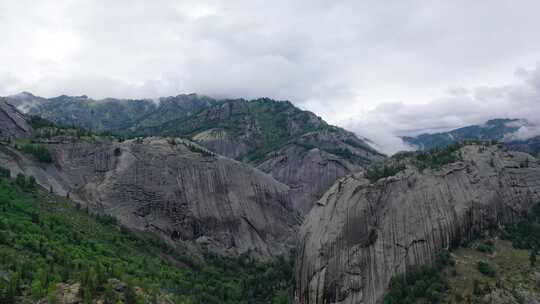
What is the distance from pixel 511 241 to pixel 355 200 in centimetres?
2602

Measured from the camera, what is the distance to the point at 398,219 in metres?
76.2

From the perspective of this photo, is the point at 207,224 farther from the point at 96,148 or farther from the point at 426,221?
the point at 426,221

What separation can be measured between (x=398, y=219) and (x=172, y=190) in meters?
57.6

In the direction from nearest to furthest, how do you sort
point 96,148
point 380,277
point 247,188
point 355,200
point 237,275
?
point 380,277 < point 355,200 < point 237,275 < point 96,148 < point 247,188

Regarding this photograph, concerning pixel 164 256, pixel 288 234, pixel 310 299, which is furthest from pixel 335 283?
pixel 288 234

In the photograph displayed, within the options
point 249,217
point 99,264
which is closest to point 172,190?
point 249,217

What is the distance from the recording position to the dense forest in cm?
3744

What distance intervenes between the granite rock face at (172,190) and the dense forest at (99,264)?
6.89 m

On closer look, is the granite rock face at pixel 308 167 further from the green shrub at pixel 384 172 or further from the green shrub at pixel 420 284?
the green shrub at pixel 420 284

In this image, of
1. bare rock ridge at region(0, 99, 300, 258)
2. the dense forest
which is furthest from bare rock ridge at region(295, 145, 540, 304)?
bare rock ridge at region(0, 99, 300, 258)

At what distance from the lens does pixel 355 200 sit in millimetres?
80562

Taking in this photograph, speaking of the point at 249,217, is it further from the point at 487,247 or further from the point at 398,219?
the point at 487,247

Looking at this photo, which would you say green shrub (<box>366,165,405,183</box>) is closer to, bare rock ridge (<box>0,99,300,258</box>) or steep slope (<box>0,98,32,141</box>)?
bare rock ridge (<box>0,99,300,258</box>)

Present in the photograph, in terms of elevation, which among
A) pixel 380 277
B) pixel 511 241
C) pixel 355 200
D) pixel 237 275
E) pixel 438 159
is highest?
pixel 438 159
